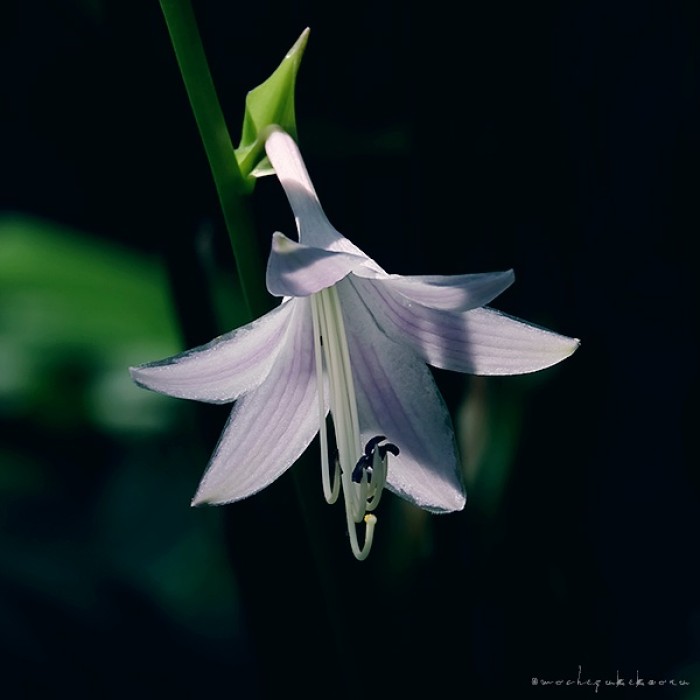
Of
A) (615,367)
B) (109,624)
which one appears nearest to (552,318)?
(615,367)

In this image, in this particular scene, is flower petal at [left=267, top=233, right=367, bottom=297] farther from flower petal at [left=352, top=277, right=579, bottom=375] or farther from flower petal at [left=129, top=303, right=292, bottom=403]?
flower petal at [left=352, top=277, right=579, bottom=375]

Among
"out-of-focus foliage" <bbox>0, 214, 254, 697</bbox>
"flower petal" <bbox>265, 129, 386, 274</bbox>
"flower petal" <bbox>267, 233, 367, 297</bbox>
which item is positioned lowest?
"out-of-focus foliage" <bbox>0, 214, 254, 697</bbox>

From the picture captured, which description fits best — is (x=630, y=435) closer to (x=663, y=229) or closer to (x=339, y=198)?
(x=663, y=229)

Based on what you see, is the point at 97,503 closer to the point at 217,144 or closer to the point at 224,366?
the point at 224,366

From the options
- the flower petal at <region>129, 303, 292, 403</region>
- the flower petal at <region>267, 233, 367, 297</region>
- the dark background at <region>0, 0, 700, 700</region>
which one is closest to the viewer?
the flower petal at <region>267, 233, 367, 297</region>

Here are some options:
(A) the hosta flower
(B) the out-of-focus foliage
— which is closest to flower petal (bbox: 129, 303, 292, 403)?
(A) the hosta flower

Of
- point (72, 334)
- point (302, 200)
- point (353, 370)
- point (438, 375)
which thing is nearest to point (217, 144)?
point (302, 200)

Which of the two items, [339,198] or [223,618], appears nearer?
[223,618]
